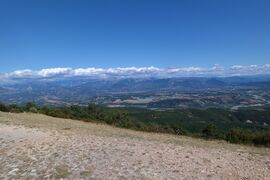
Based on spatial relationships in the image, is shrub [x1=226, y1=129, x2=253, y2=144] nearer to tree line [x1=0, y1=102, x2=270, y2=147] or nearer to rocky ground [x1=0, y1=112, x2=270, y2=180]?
tree line [x1=0, y1=102, x2=270, y2=147]

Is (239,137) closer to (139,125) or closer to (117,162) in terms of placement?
(139,125)

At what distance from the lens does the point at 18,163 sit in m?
15.8

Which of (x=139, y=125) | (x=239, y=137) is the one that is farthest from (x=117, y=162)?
(x=139, y=125)

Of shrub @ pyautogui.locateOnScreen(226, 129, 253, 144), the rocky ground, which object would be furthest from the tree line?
the rocky ground

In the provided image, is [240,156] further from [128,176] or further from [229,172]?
[128,176]

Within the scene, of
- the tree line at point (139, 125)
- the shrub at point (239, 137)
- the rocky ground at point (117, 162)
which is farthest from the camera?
the tree line at point (139, 125)

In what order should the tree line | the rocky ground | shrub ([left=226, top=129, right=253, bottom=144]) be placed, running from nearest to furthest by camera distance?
the rocky ground
shrub ([left=226, top=129, right=253, bottom=144])
the tree line

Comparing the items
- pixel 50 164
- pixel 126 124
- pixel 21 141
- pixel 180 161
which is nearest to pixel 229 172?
pixel 180 161

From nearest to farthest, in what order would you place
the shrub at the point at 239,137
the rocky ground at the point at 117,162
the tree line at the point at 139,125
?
the rocky ground at the point at 117,162
the shrub at the point at 239,137
the tree line at the point at 139,125

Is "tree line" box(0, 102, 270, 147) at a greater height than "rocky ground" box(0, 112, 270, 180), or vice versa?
"rocky ground" box(0, 112, 270, 180)

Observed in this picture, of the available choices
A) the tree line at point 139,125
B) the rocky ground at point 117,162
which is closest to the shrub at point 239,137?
the tree line at point 139,125

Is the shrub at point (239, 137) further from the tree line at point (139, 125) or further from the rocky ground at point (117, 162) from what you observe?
the rocky ground at point (117, 162)

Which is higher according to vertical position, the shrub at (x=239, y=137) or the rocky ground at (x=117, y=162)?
the rocky ground at (x=117, y=162)

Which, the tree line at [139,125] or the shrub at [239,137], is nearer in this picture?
the shrub at [239,137]
